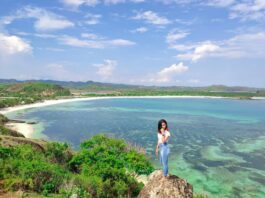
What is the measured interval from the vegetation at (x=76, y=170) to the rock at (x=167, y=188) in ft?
13.2

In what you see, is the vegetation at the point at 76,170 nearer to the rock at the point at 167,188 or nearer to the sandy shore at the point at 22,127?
the rock at the point at 167,188

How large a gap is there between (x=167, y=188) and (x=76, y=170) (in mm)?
17442

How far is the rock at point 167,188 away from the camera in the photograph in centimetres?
1423

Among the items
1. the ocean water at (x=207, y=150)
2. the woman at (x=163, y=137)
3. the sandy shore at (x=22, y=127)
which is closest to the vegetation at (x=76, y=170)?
the woman at (x=163, y=137)

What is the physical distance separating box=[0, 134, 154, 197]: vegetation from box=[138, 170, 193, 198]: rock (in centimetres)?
402

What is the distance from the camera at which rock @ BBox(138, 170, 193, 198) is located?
14.2 metres

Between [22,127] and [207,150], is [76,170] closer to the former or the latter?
[207,150]

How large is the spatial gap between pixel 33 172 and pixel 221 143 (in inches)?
2065

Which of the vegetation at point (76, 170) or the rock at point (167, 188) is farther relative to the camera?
the vegetation at point (76, 170)

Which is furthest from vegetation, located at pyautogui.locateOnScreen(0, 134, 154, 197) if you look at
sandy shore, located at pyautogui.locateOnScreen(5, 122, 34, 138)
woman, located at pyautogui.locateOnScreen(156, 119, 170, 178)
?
sandy shore, located at pyautogui.locateOnScreen(5, 122, 34, 138)

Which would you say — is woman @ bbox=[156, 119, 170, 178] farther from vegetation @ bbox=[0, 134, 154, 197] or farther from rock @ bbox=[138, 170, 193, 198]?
vegetation @ bbox=[0, 134, 154, 197]

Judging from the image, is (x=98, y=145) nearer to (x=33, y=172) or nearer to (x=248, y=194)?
(x=33, y=172)

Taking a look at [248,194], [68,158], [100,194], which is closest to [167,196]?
[100,194]

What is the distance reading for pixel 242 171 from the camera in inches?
1711
